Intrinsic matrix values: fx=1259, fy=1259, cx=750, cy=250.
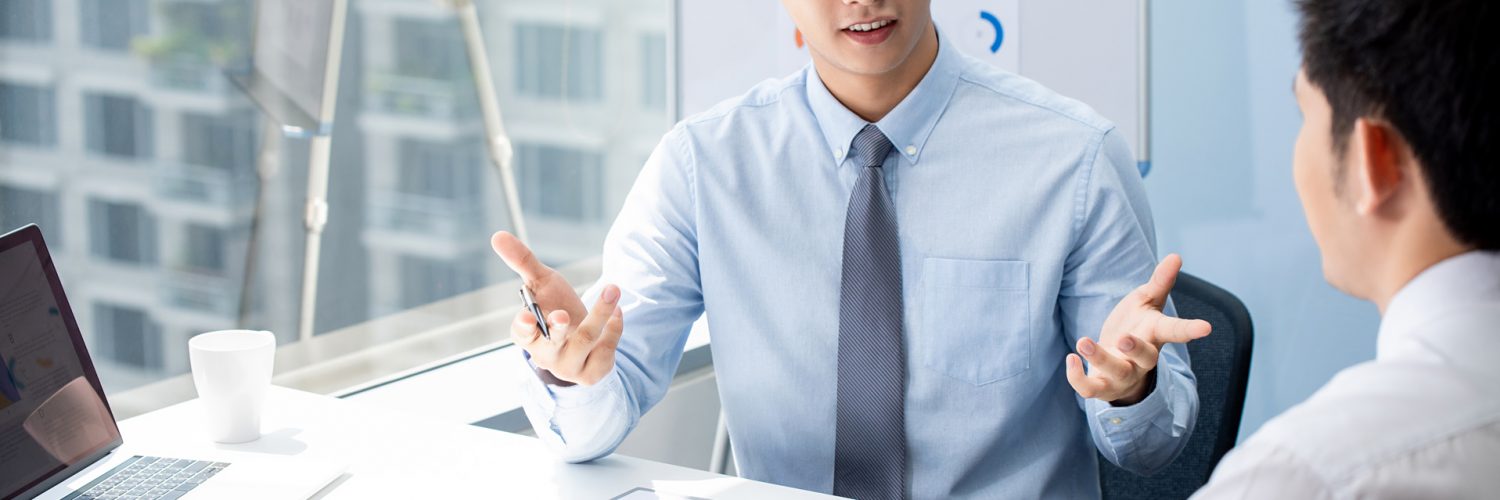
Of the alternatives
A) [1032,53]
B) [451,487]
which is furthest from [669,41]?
[451,487]

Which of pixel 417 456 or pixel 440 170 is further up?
pixel 440 170

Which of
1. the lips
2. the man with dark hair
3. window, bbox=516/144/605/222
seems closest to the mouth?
the lips

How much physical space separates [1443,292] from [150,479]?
A: 1268mm

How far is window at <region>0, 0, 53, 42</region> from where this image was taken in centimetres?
209

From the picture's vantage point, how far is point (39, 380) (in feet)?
4.30

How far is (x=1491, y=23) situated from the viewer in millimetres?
778

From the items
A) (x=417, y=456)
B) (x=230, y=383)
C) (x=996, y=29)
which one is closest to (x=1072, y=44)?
(x=996, y=29)

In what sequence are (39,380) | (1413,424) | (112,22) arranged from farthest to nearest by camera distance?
(112,22) → (39,380) → (1413,424)

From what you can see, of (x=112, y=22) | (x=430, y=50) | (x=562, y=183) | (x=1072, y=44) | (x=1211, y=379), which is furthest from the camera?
(x=562, y=183)

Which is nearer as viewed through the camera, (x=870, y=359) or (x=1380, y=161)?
(x=1380, y=161)

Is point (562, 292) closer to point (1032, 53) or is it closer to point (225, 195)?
point (1032, 53)

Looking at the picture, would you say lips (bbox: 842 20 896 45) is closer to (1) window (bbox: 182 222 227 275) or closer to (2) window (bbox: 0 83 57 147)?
(2) window (bbox: 0 83 57 147)

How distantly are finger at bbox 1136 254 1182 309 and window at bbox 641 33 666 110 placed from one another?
2353 millimetres

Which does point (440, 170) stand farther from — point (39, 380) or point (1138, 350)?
point (1138, 350)
